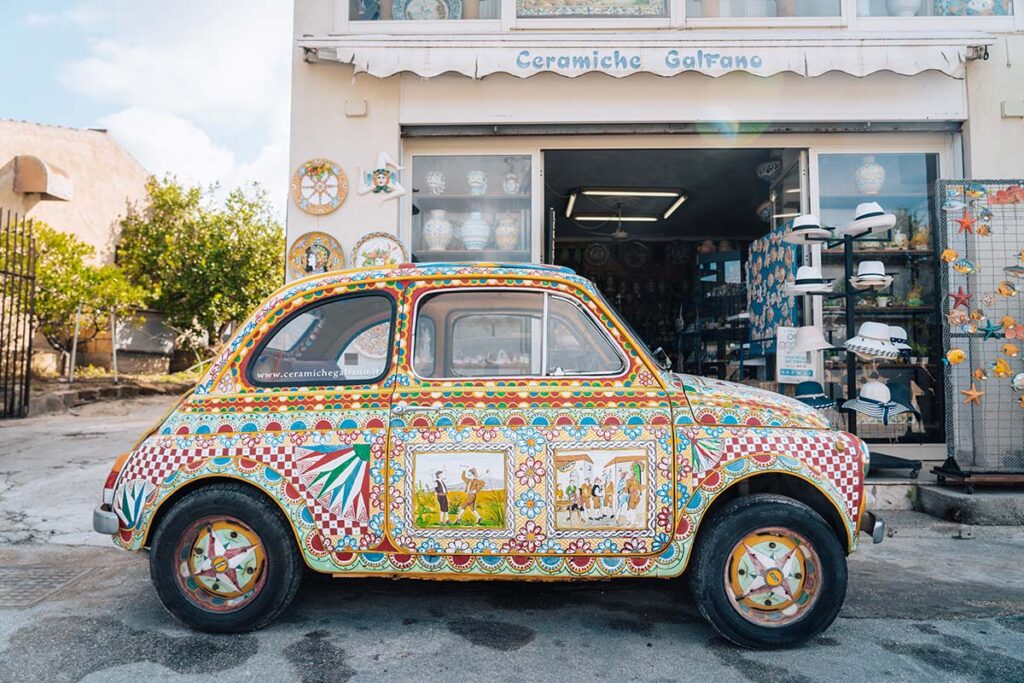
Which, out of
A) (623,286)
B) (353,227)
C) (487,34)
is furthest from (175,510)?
(623,286)

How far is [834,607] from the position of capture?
3.01 m

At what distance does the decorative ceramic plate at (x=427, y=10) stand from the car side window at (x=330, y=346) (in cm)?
468

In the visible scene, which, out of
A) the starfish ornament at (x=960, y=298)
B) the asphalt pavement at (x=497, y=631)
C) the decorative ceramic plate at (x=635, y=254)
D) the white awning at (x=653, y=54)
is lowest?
the asphalt pavement at (x=497, y=631)

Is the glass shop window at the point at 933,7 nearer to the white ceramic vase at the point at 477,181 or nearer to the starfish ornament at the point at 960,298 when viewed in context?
the starfish ornament at the point at 960,298

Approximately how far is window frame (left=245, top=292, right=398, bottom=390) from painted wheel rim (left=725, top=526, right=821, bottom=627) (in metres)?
1.93

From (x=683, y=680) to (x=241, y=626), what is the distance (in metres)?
2.09

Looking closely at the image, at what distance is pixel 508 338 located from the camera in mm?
3342

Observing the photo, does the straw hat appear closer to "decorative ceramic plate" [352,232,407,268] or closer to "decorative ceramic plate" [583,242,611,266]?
"decorative ceramic plate" [352,232,407,268]

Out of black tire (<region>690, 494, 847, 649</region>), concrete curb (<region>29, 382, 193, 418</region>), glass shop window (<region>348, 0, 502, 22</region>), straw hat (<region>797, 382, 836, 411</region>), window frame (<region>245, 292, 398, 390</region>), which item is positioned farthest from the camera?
concrete curb (<region>29, 382, 193, 418</region>)

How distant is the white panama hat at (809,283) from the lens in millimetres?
6141

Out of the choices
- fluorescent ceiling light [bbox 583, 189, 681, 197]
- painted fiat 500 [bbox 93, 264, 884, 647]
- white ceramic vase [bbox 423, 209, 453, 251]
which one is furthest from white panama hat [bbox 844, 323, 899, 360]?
fluorescent ceiling light [bbox 583, 189, 681, 197]

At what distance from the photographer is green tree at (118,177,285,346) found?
18250 mm

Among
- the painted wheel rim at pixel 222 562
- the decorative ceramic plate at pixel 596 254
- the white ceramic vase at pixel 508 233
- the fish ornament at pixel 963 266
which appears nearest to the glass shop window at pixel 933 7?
the fish ornament at pixel 963 266

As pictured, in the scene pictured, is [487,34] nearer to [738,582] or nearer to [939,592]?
[738,582]
